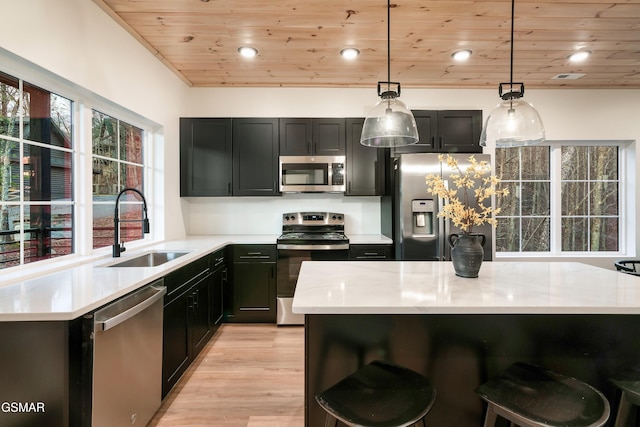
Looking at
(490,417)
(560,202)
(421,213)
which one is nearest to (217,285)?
(421,213)

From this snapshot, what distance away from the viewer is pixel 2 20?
60.3 inches

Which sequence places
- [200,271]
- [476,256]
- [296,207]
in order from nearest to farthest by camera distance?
1. [476,256]
2. [200,271]
3. [296,207]

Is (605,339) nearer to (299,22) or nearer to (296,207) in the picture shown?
(299,22)

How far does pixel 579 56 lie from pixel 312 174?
2849 millimetres

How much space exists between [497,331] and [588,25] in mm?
2624

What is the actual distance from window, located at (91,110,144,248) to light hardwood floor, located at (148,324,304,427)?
1281 millimetres

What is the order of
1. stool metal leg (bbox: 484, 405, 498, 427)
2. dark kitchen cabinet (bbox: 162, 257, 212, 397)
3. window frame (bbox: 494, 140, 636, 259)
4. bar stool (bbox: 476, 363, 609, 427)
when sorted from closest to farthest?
bar stool (bbox: 476, 363, 609, 427)
stool metal leg (bbox: 484, 405, 498, 427)
dark kitchen cabinet (bbox: 162, 257, 212, 397)
window frame (bbox: 494, 140, 636, 259)

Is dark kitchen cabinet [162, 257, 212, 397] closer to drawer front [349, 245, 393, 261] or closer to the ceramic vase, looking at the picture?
drawer front [349, 245, 393, 261]

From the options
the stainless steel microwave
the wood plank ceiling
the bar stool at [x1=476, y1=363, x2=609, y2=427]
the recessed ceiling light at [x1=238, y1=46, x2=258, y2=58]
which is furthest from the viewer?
the stainless steel microwave

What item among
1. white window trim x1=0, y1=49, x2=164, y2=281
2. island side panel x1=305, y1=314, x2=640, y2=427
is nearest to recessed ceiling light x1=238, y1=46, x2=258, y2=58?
white window trim x1=0, y1=49, x2=164, y2=281

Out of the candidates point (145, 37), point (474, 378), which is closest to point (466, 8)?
point (474, 378)

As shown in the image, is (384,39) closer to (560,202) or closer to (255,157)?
(255,157)

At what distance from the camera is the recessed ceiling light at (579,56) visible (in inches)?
116

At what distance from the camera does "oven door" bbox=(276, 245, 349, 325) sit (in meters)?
3.36
